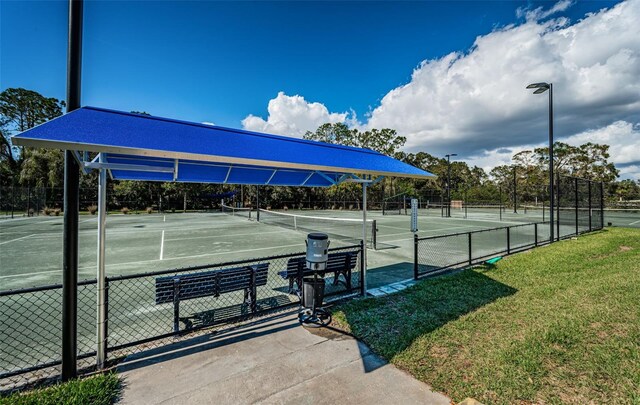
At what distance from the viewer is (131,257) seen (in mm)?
9523

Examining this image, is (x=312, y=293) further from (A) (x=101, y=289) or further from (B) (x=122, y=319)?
(B) (x=122, y=319)

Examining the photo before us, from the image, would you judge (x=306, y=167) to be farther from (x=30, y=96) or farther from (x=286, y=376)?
(x=30, y=96)

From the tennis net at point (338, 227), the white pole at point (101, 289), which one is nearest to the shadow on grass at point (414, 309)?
the white pole at point (101, 289)

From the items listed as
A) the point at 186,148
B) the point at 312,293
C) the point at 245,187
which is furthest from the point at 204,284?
the point at 245,187

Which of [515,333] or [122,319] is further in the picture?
[122,319]

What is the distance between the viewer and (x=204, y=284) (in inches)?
169

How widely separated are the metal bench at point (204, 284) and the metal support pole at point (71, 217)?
1098mm

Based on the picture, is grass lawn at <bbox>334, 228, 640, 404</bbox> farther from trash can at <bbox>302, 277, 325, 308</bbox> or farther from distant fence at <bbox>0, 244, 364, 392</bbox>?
distant fence at <bbox>0, 244, 364, 392</bbox>

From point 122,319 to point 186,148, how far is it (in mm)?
3452

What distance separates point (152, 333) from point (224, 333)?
1.16 m

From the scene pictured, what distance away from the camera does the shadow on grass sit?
3883mm

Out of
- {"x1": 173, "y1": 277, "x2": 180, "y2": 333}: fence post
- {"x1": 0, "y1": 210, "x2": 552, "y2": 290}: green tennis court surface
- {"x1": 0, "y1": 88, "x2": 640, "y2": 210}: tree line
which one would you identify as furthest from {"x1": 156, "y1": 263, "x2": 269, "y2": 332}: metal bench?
{"x1": 0, "y1": 88, "x2": 640, "y2": 210}: tree line

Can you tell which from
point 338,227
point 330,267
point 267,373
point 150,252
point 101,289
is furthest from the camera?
point 338,227

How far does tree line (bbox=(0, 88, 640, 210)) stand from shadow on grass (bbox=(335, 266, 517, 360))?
26.1 meters
